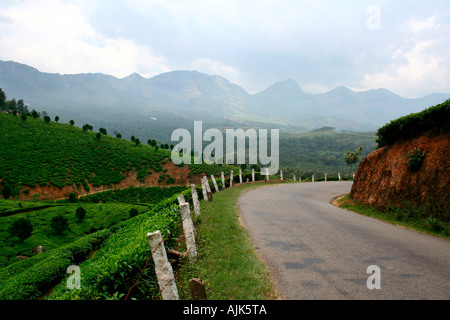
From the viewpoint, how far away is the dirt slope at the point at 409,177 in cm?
873

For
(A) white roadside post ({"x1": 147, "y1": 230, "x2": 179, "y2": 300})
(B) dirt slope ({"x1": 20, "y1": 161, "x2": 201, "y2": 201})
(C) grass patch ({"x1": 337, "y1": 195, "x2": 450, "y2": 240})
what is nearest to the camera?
(A) white roadside post ({"x1": 147, "y1": 230, "x2": 179, "y2": 300})

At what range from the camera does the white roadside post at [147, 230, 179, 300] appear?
12.6 ft

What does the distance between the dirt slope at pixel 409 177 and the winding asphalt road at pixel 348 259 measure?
1926 millimetres

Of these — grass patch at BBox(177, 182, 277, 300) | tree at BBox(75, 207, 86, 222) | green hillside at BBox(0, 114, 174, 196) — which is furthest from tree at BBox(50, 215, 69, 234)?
green hillside at BBox(0, 114, 174, 196)

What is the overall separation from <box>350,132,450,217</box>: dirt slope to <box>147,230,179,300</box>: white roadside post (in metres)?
9.20

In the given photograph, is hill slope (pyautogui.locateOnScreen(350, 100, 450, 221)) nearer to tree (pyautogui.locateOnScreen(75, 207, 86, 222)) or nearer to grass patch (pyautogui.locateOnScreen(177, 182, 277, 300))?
grass patch (pyautogui.locateOnScreen(177, 182, 277, 300))

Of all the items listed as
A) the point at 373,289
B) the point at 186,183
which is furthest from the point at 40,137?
the point at 373,289

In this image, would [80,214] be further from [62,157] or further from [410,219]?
[62,157]

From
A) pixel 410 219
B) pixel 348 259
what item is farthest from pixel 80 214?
pixel 410 219

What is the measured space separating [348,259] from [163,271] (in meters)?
3.93

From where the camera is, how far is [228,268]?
16.4 ft

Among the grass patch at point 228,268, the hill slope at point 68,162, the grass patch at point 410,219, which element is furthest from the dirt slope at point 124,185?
the grass patch at point 410,219

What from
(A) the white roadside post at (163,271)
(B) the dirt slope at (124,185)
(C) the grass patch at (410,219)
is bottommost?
(B) the dirt slope at (124,185)

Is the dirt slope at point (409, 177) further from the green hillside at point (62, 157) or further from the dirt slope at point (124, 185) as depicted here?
the green hillside at point (62, 157)
